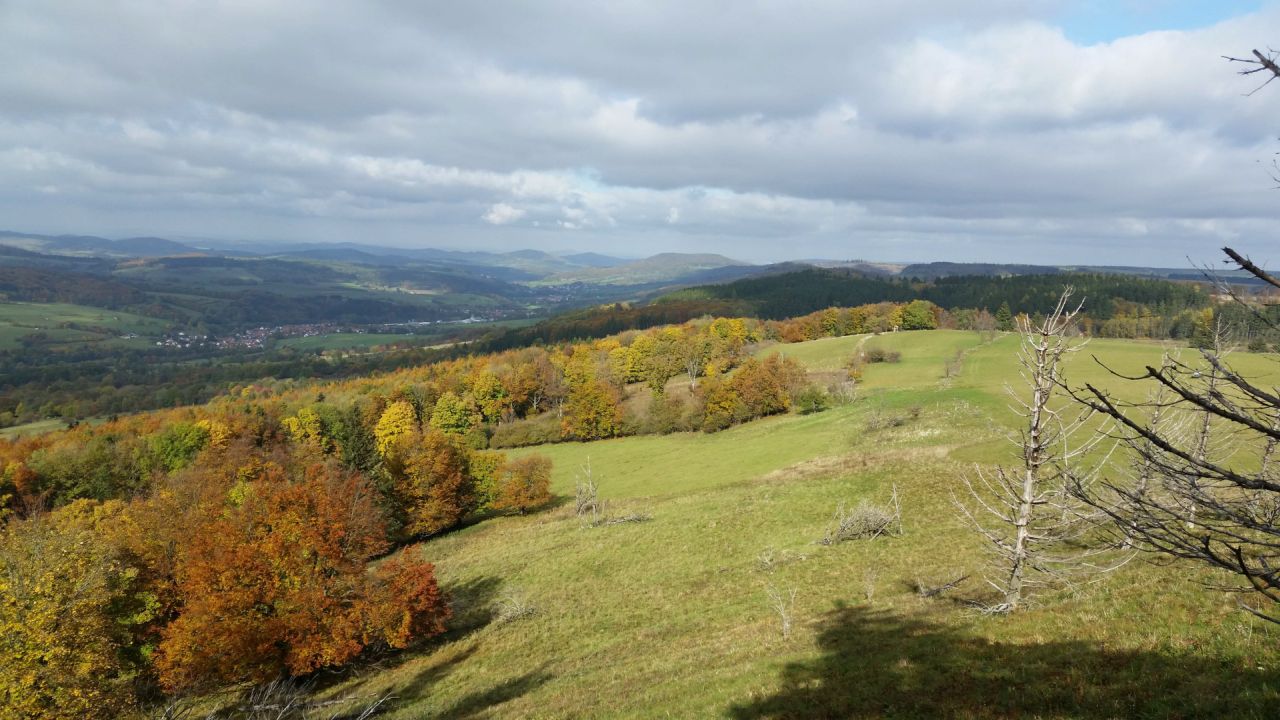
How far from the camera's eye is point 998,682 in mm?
12438

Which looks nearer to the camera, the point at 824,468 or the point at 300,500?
the point at 300,500

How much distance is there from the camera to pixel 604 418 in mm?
89312

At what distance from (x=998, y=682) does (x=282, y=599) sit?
28693 millimetres

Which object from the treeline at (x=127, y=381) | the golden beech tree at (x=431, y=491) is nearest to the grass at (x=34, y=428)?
the treeline at (x=127, y=381)

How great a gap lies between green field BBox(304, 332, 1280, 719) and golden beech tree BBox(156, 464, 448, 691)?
2.70 m

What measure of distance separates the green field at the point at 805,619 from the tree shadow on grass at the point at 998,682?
6 centimetres

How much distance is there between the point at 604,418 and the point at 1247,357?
305 feet

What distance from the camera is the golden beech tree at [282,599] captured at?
83.1ft

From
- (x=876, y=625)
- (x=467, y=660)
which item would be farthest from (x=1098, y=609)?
(x=467, y=660)

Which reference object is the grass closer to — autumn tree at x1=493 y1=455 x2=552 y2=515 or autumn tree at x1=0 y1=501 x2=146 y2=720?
autumn tree at x1=493 y1=455 x2=552 y2=515

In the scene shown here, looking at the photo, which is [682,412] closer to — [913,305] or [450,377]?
[450,377]

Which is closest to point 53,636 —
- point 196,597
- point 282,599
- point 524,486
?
point 196,597

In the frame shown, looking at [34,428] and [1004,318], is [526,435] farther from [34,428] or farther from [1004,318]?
[1004,318]

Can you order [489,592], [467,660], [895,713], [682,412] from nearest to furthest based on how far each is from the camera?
[895,713] → [467,660] → [489,592] → [682,412]
